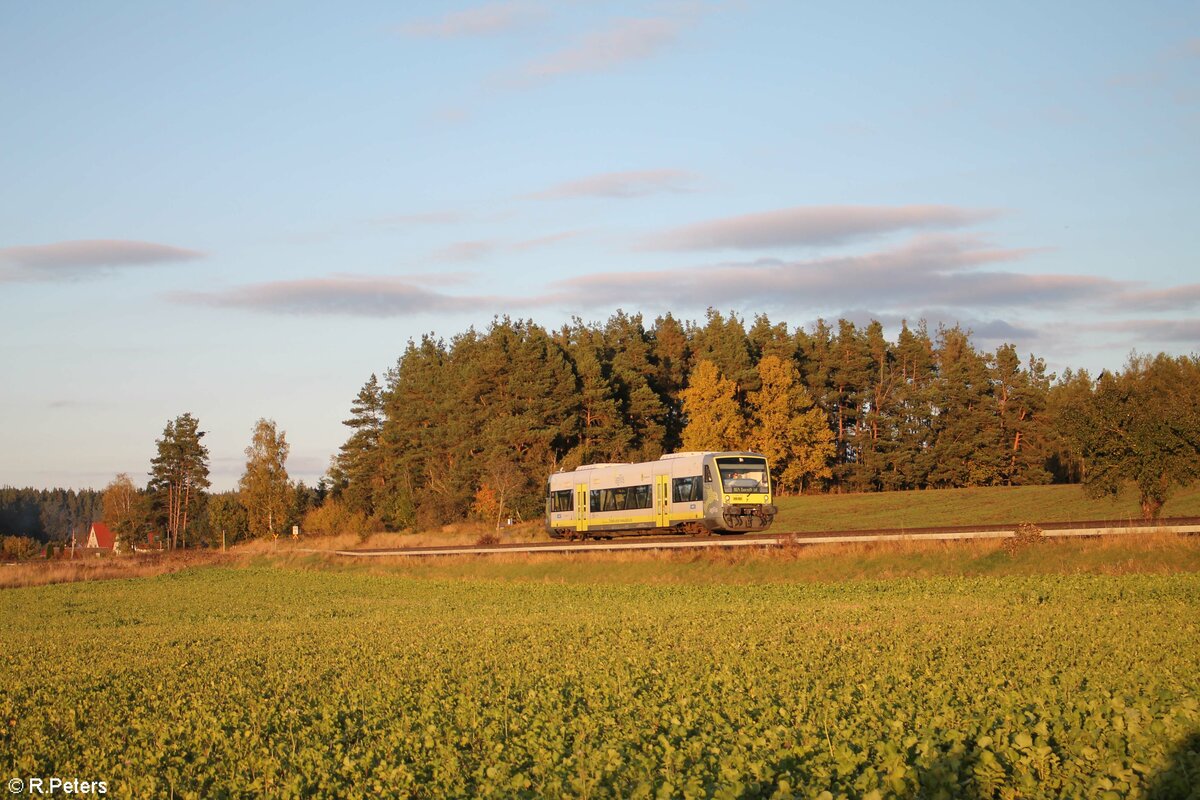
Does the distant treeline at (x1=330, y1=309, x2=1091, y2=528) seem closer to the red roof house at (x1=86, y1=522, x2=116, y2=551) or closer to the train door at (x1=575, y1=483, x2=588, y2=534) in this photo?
the train door at (x1=575, y1=483, x2=588, y2=534)

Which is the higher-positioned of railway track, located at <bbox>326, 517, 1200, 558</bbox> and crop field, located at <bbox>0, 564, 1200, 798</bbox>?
railway track, located at <bbox>326, 517, 1200, 558</bbox>

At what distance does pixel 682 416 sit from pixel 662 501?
56.8m

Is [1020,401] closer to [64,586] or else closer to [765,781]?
[64,586]

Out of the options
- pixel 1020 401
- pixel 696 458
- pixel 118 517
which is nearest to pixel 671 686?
pixel 696 458

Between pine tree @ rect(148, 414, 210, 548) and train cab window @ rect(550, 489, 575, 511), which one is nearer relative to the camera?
train cab window @ rect(550, 489, 575, 511)

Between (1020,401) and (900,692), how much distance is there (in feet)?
273

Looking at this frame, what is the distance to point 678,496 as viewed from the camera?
43344 millimetres

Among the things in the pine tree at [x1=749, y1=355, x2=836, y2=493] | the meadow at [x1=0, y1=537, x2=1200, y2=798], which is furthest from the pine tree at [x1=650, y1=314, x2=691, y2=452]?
the meadow at [x1=0, y1=537, x2=1200, y2=798]

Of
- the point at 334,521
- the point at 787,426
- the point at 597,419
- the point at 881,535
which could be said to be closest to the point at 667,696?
the point at 881,535

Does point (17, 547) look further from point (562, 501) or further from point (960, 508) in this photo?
point (960, 508)

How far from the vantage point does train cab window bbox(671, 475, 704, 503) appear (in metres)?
42.2

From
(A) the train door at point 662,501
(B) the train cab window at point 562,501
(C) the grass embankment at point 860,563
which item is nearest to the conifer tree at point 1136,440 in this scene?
(C) the grass embankment at point 860,563

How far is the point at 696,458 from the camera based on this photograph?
42.2m

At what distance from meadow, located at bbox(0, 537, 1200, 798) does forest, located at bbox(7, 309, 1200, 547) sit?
50741mm
